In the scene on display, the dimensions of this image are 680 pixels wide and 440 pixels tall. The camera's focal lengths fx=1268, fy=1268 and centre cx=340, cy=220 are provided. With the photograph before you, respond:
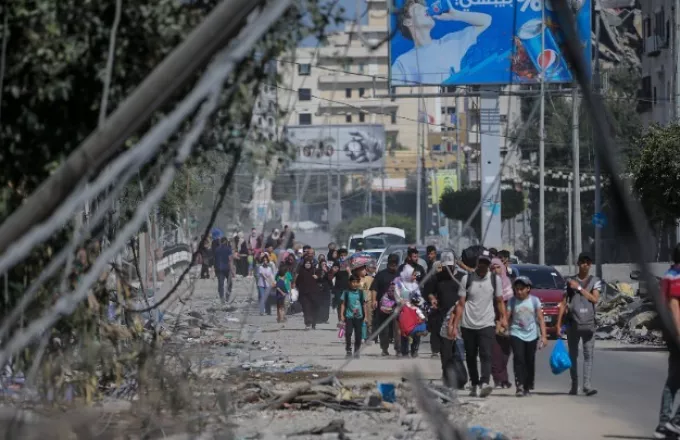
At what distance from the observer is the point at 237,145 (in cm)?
817

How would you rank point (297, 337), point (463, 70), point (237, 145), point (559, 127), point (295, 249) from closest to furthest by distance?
point (237, 145) < point (297, 337) < point (295, 249) < point (463, 70) < point (559, 127)

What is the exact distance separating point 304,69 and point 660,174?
1811 centimetres

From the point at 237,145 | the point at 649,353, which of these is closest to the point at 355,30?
the point at 237,145

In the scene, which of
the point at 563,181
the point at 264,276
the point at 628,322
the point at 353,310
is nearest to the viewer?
the point at 353,310

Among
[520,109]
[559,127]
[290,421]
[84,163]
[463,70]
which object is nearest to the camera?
[84,163]

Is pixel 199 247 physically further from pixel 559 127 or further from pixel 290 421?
pixel 559 127

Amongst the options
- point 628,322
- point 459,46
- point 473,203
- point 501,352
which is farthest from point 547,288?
point 473,203

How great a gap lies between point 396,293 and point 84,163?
43.1 feet

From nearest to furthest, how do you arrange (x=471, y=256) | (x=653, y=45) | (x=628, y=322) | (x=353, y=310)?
(x=471, y=256) < (x=353, y=310) < (x=628, y=322) < (x=653, y=45)

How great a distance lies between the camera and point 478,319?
45.3 ft

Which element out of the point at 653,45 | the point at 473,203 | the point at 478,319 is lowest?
the point at 478,319

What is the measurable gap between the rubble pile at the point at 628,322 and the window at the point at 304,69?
513 inches

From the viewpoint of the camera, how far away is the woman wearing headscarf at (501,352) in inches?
559

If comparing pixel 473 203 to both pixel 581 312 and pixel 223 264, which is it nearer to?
pixel 223 264
